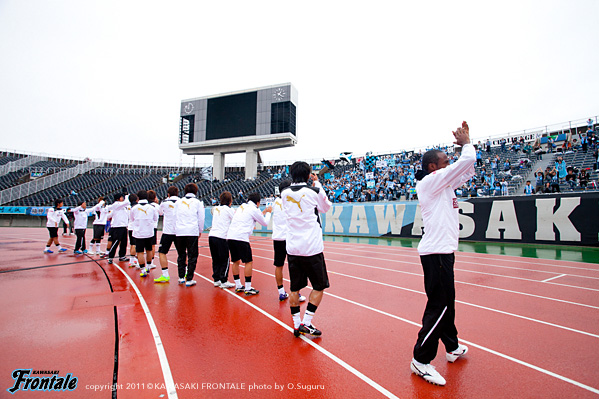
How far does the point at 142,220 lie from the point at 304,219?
5590mm

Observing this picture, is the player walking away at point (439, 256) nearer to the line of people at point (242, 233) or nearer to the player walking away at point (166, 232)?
the line of people at point (242, 233)

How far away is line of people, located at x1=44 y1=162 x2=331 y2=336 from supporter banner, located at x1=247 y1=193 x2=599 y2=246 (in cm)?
1086

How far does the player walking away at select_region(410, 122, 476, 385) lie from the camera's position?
2689 millimetres

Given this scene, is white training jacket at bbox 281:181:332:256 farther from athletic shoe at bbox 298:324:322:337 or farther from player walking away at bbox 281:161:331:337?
athletic shoe at bbox 298:324:322:337

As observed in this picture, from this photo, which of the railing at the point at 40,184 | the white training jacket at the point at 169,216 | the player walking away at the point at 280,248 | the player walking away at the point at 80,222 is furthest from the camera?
the railing at the point at 40,184

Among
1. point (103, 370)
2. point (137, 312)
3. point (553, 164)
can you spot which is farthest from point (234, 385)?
point (553, 164)

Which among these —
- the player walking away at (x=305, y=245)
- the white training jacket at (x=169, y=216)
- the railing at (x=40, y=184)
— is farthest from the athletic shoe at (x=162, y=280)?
the railing at (x=40, y=184)

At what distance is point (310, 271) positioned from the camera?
11.8 feet

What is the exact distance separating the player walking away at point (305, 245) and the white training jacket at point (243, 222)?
2145 millimetres

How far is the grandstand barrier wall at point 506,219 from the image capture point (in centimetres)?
1130

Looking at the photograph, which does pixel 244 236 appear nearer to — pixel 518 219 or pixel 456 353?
pixel 456 353

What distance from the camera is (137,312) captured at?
4535 millimetres

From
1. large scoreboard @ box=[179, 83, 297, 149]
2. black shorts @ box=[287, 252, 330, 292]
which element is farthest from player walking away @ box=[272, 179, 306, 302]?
large scoreboard @ box=[179, 83, 297, 149]

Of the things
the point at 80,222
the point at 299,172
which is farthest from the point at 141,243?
the point at 80,222
